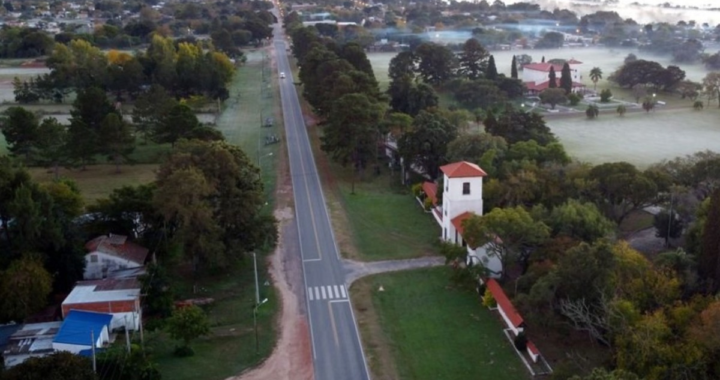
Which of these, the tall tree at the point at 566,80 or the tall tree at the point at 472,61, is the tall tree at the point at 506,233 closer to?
the tall tree at the point at 566,80

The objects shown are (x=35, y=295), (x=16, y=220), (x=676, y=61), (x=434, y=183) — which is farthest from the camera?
(x=676, y=61)

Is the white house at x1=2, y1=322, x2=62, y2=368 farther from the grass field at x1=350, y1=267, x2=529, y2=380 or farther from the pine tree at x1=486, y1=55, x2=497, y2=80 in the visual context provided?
the pine tree at x1=486, y1=55, x2=497, y2=80

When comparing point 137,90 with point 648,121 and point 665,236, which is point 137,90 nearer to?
point 648,121

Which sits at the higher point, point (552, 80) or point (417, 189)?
point (552, 80)

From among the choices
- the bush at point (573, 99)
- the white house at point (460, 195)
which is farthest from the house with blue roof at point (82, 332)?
the bush at point (573, 99)

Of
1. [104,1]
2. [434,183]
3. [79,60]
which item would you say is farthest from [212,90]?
[104,1]

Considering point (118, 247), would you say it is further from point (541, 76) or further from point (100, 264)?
point (541, 76)

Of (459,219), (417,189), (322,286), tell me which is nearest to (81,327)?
(322,286)
